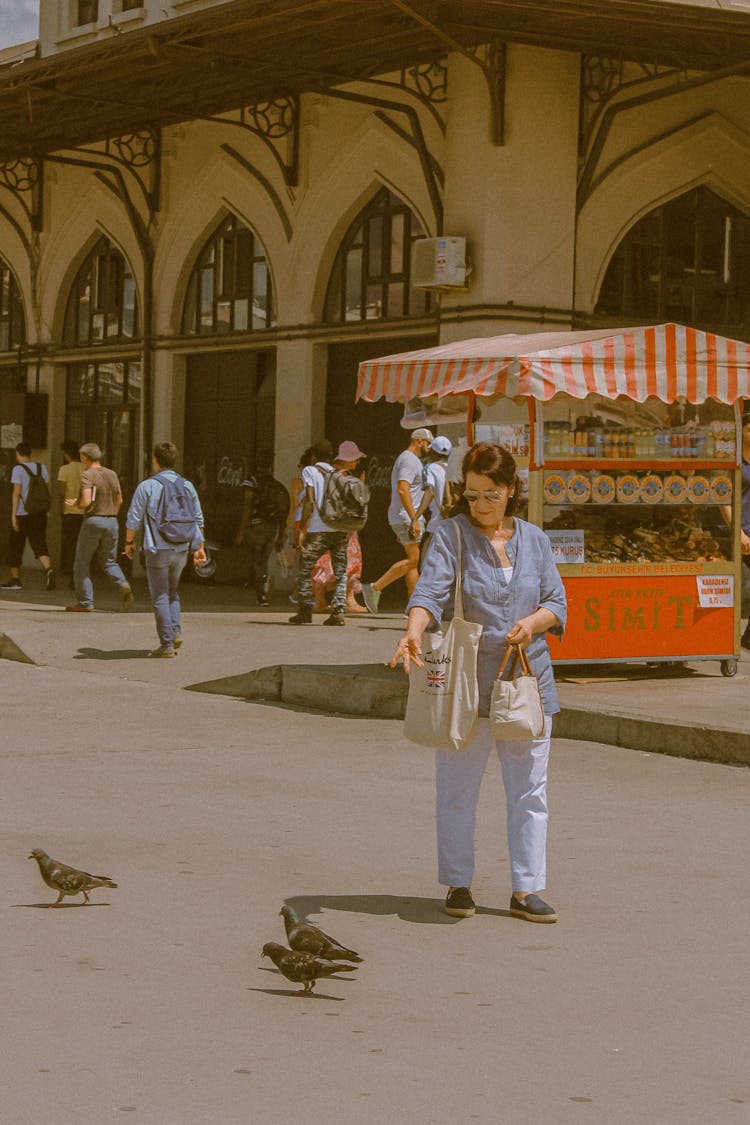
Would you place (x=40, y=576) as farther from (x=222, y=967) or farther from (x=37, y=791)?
(x=222, y=967)

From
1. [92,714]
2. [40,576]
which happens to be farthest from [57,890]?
[40,576]

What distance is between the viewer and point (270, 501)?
20.2m

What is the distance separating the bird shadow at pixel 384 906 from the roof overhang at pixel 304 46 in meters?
12.2

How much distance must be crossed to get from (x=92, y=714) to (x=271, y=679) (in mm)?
1717

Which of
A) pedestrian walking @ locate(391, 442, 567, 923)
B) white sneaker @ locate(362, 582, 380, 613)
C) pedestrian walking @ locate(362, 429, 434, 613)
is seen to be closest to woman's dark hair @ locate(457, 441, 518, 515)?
pedestrian walking @ locate(391, 442, 567, 923)

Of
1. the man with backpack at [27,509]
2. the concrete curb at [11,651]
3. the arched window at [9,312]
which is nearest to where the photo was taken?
the concrete curb at [11,651]

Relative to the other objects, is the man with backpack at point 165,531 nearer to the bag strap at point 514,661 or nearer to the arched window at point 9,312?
the bag strap at point 514,661

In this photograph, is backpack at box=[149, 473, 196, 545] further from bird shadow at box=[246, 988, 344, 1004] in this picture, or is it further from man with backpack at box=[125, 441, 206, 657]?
bird shadow at box=[246, 988, 344, 1004]

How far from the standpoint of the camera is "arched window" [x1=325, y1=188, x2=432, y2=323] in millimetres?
20797

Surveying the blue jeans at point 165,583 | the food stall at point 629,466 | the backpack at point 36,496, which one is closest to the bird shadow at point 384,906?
the food stall at point 629,466

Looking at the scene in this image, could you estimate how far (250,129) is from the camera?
21.8 m

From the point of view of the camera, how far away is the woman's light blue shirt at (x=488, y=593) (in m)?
6.51

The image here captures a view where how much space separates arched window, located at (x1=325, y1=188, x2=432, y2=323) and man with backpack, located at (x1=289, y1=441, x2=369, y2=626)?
349 cm

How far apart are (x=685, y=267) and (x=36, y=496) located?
831cm
